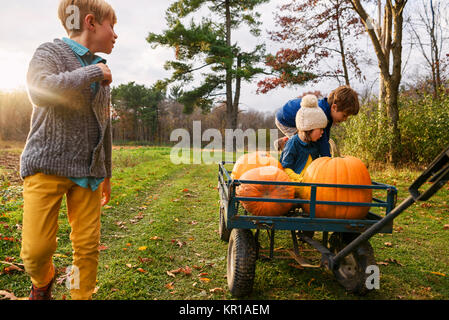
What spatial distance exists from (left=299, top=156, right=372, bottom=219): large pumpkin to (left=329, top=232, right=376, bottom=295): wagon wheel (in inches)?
11.0

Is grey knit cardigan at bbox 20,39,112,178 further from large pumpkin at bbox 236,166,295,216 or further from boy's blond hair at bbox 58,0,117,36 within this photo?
large pumpkin at bbox 236,166,295,216

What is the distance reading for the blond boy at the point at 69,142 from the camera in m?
1.86

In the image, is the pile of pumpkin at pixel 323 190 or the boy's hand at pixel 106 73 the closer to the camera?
the boy's hand at pixel 106 73

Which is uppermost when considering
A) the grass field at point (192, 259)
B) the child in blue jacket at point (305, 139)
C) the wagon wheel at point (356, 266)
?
the child in blue jacket at point (305, 139)

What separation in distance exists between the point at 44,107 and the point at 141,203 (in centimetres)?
444

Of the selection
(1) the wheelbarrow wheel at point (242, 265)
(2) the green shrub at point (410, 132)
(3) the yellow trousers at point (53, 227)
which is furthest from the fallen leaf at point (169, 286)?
(2) the green shrub at point (410, 132)

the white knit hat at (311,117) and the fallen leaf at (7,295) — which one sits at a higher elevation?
the white knit hat at (311,117)

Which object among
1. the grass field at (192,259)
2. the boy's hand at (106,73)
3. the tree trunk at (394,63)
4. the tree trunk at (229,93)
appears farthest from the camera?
the tree trunk at (229,93)

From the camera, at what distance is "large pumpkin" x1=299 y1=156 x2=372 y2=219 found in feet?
8.20

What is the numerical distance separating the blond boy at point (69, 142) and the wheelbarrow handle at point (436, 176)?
205cm

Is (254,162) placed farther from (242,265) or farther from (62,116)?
(62,116)

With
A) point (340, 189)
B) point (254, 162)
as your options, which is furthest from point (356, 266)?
point (254, 162)

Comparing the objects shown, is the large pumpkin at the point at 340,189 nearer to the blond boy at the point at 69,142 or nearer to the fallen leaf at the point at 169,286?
the fallen leaf at the point at 169,286

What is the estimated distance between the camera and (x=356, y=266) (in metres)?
2.66
